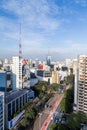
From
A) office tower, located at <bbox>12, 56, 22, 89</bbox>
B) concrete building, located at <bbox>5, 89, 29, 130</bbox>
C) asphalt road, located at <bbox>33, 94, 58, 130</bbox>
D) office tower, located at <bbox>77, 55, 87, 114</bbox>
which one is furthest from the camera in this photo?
office tower, located at <bbox>12, 56, 22, 89</bbox>

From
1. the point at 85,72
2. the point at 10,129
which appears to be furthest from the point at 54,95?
the point at 10,129

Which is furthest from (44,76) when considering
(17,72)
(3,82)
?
(3,82)

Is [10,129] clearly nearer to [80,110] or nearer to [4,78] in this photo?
[80,110]

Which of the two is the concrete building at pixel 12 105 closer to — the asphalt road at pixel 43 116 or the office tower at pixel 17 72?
the asphalt road at pixel 43 116

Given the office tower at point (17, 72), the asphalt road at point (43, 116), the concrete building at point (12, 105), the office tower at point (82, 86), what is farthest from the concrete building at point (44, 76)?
the office tower at point (82, 86)

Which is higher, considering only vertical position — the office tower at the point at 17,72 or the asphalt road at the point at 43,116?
the office tower at the point at 17,72

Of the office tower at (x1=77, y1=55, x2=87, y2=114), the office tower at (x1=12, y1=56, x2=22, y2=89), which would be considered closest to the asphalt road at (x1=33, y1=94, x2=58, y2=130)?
the office tower at (x1=77, y1=55, x2=87, y2=114)

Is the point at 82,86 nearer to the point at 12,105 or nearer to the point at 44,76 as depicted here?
the point at 12,105

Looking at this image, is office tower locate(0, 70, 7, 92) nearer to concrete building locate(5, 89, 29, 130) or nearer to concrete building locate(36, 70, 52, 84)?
concrete building locate(5, 89, 29, 130)

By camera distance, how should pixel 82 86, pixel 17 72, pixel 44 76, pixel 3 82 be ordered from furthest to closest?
1. pixel 44 76
2. pixel 17 72
3. pixel 3 82
4. pixel 82 86
